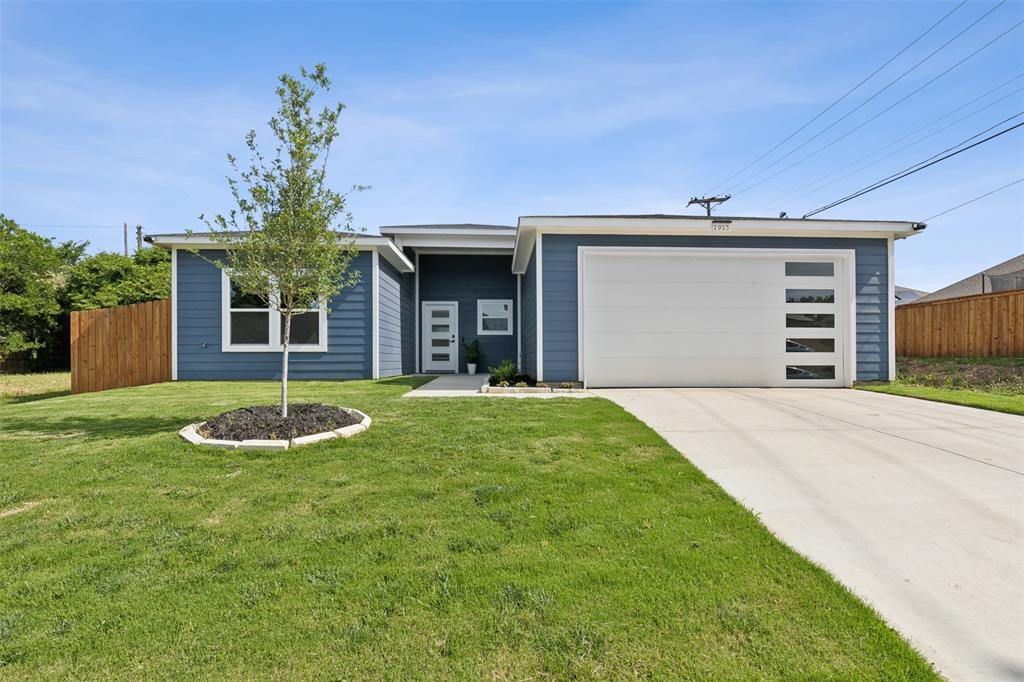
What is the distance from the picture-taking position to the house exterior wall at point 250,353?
994 cm

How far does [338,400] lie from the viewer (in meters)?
6.71

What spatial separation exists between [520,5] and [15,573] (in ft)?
30.2

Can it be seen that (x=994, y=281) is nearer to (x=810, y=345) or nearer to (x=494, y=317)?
(x=810, y=345)

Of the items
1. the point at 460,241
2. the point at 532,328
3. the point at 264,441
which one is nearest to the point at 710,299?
the point at 532,328

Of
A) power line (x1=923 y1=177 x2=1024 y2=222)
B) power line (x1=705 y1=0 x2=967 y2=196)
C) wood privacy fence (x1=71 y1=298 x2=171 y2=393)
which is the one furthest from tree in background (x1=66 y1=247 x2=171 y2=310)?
power line (x1=923 y1=177 x2=1024 y2=222)

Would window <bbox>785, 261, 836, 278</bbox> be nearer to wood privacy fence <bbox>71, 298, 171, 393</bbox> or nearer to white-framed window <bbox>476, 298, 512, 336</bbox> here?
white-framed window <bbox>476, 298, 512, 336</bbox>

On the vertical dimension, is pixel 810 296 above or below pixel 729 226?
below

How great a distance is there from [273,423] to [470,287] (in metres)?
9.49

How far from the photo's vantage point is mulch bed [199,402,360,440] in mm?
4340

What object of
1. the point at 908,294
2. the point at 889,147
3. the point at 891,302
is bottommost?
the point at 891,302

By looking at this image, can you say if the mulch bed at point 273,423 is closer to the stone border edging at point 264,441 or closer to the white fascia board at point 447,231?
the stone border edging at point 264,441

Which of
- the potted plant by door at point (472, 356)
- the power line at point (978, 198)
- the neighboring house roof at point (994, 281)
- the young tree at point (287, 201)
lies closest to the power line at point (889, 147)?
the power line at point (978, 198)

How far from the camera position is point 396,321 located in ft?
38.1

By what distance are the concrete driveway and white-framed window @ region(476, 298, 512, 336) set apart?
313 inches
